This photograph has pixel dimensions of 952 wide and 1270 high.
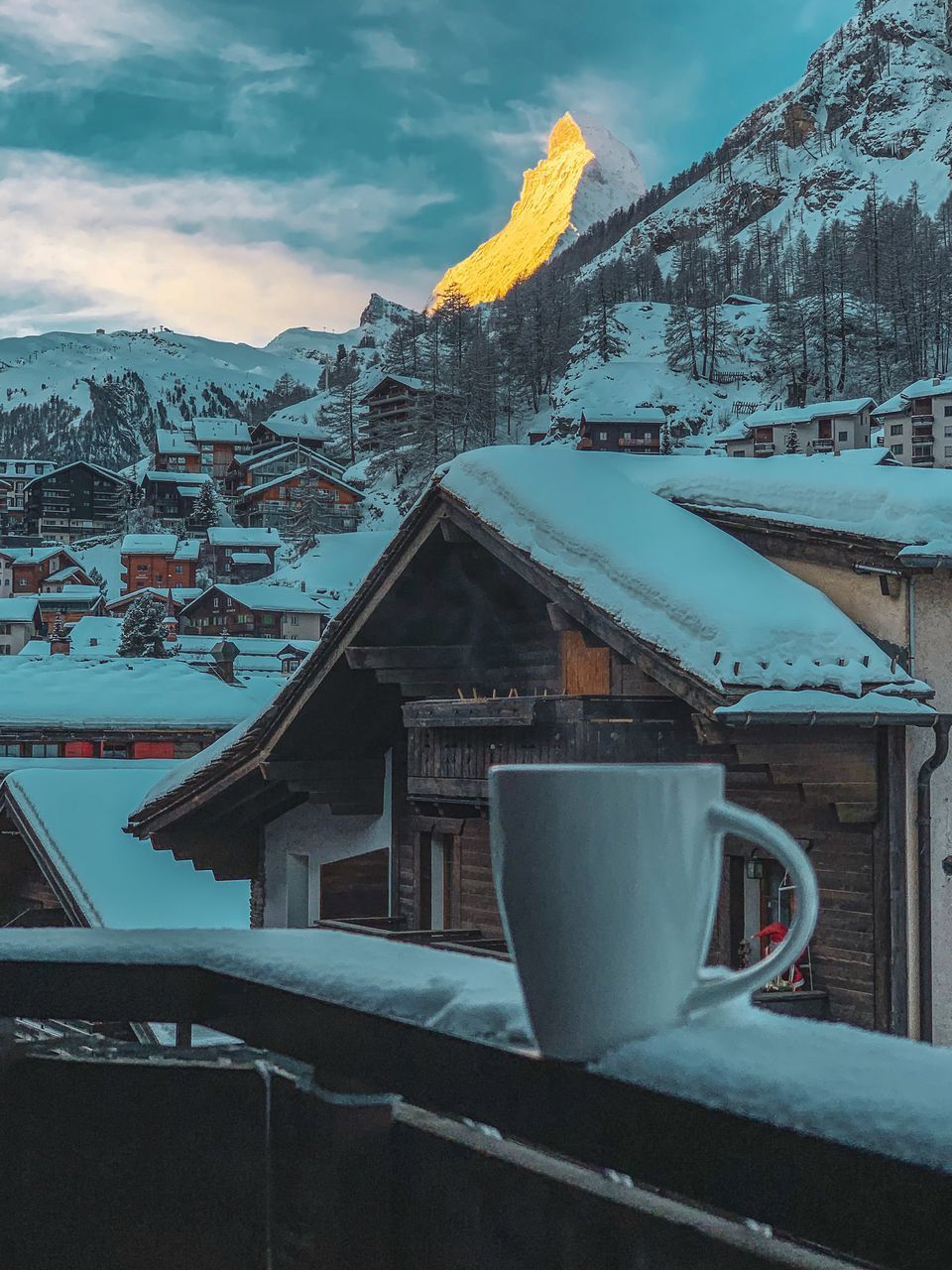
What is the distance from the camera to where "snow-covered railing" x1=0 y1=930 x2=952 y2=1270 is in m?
0.75

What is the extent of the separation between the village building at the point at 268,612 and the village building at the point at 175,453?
159ft

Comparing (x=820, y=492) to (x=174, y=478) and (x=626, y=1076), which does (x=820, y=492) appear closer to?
(x=626, y=1076)

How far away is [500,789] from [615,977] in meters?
0.15

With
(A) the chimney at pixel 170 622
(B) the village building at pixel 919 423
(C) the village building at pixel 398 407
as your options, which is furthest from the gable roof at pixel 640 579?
(C) the village building at pixel 398 407

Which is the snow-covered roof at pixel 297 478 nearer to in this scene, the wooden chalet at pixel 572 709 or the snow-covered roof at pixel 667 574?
the wooden chalet at pixel 572 709

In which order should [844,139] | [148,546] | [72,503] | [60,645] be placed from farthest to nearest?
[844,139] → [72,503] → [148,546] → [60,645]

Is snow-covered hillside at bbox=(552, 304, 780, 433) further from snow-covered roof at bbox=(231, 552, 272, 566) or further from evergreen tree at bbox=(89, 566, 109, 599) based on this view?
evergreen tree at bbox=(89, 566, 109, 599)

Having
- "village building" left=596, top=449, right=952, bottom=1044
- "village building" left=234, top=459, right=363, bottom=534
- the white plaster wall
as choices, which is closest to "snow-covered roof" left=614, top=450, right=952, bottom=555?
"village building" left=596, top=449, right=952, bottom=1044

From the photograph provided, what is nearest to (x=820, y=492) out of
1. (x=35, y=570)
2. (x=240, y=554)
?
(x=240, y=554)

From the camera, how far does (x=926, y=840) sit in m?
9.40

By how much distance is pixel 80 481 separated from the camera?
117 m

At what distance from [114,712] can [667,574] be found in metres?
23.2

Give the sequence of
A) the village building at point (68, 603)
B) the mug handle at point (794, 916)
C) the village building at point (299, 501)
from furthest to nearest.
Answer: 1. the village building at point (299, 501)
2. the village building at point (68, 603)
3. the mug handle at point (794, 916)

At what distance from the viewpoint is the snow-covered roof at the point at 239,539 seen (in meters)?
89.6
